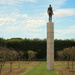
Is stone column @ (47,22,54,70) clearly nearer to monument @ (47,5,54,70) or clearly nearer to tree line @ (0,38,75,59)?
monument @ (47,5,54,70)

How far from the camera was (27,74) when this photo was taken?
60.4 feet

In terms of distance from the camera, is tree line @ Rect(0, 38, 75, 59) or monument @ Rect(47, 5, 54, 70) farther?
tree line @ Rect(0, 38, 75, 59)

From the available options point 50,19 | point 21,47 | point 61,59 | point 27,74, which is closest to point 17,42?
point 21,47

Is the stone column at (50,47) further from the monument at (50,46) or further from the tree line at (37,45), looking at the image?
the tree line at (37,45)

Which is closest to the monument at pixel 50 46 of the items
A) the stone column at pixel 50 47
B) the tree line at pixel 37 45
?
the stone column at pixel 50 47

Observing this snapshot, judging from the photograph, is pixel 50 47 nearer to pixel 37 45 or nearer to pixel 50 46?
pixel 50 46

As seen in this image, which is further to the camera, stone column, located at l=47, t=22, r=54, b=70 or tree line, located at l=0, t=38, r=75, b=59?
tree line, located at l=0, t=38, r=75, b=59

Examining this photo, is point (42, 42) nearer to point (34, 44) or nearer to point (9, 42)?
point (34, 44)

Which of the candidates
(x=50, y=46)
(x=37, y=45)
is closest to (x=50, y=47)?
(x=50, y=46)

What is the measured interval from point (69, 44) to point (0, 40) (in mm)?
20324

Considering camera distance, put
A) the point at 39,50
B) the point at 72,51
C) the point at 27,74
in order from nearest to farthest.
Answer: the point at 27,74 < the point at 72,51 < the point at 39,50

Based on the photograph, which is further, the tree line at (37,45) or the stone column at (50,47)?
the tree line at (37,45)

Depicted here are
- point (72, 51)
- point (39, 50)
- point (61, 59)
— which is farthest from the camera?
point (39, 50)

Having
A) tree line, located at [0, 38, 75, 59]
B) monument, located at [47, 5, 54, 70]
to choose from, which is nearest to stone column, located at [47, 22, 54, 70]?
monument, located at [47, 5, 54, 70]
